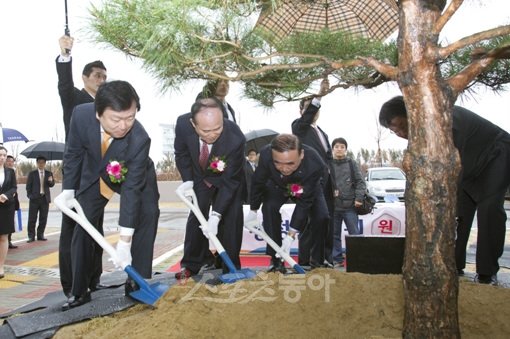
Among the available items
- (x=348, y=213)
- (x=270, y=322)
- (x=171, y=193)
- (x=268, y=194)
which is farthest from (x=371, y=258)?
(x=171, y=193)

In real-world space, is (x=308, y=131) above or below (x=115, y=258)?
above

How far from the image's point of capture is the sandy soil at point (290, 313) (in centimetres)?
202

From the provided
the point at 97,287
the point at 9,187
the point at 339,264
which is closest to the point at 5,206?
the point at 9,187

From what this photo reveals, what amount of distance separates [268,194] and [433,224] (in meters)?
1.89

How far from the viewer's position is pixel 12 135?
10109 millimetres

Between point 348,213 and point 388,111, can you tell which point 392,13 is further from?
point 348,213

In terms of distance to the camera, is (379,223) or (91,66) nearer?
(91,66)

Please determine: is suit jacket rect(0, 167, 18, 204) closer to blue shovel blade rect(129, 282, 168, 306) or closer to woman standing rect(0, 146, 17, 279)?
woman standing rect(0, 146, 17, 279)

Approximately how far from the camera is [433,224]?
179cm

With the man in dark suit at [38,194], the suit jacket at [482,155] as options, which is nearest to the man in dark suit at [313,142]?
the suit jacket at [482,155]

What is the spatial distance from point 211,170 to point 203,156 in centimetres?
11

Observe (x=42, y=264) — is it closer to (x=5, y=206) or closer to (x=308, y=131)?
(x=5, y=206)

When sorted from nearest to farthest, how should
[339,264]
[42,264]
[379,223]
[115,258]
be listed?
[115,258] < [339,264] < [379,223] < [42,264]

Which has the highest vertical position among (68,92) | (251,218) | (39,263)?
(68,92)
